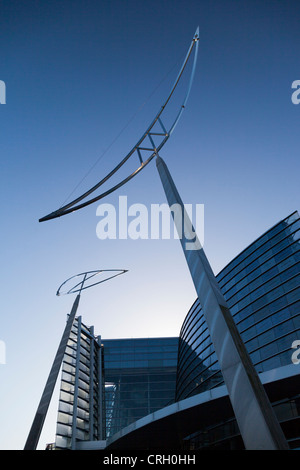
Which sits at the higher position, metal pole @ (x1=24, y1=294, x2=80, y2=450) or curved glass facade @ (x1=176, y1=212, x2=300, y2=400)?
curved glass facade @ (x1=176, y1=212, x2=300, y2=400)

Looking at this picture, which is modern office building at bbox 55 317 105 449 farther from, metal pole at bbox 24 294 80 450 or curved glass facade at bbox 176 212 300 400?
metal pole at bbox 24 294 80 450

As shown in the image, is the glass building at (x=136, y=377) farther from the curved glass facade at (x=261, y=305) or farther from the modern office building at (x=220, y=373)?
the curved glass facade at (x=261, y=305)

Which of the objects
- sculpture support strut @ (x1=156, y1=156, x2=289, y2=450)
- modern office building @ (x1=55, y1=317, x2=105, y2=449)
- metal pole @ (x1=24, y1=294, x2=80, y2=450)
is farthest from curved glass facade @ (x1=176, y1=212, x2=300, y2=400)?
sculpture support strut @ (x1=156, y1=156, x2=289, y2=450)

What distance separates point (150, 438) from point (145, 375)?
42.0 meters

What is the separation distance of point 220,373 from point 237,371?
26.6m

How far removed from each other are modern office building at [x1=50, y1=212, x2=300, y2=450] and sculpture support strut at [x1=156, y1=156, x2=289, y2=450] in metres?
15.0

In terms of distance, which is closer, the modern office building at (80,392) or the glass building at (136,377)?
the modern office building at (80,392)

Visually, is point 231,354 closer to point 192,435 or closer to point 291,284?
point 291,284

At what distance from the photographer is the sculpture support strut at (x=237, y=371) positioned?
14.8 ft

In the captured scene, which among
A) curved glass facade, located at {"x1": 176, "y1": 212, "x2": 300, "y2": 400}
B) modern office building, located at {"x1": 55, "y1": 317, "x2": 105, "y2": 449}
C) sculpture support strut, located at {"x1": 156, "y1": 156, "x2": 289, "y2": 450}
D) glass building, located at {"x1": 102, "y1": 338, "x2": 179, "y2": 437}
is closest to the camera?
sculpture support strut, located at {"x1": 156, "y1": 156, "x2": 289, "y2": 450}

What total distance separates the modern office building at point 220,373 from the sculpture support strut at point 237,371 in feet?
49.3

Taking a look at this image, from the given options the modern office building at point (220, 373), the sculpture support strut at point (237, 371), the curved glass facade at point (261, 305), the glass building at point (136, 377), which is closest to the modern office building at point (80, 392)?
the modern office building at point (220, 373)

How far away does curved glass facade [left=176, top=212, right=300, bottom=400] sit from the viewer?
26.7 meters
